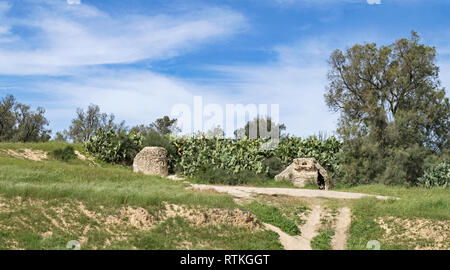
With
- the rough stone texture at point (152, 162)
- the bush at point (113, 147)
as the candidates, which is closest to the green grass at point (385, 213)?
the rough stone texture at point (152, 162)

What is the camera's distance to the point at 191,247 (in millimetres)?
12344

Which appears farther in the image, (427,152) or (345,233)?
(427,152)

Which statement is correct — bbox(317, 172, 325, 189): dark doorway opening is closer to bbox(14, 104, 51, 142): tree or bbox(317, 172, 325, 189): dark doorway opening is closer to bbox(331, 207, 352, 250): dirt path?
bbox(331, 207, 352, 250): dirt path

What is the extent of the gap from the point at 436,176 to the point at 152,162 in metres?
14.7

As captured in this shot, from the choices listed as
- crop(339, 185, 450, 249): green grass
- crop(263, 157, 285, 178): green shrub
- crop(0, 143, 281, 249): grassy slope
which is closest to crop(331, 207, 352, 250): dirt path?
crop(339, 185, 450, 249): green grass

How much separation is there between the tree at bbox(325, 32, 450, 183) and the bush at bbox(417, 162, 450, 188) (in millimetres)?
556

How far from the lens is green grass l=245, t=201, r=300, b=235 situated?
47.6ft

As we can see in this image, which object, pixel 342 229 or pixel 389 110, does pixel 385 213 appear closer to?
pixel 342 229

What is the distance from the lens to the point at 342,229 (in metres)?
15.1
